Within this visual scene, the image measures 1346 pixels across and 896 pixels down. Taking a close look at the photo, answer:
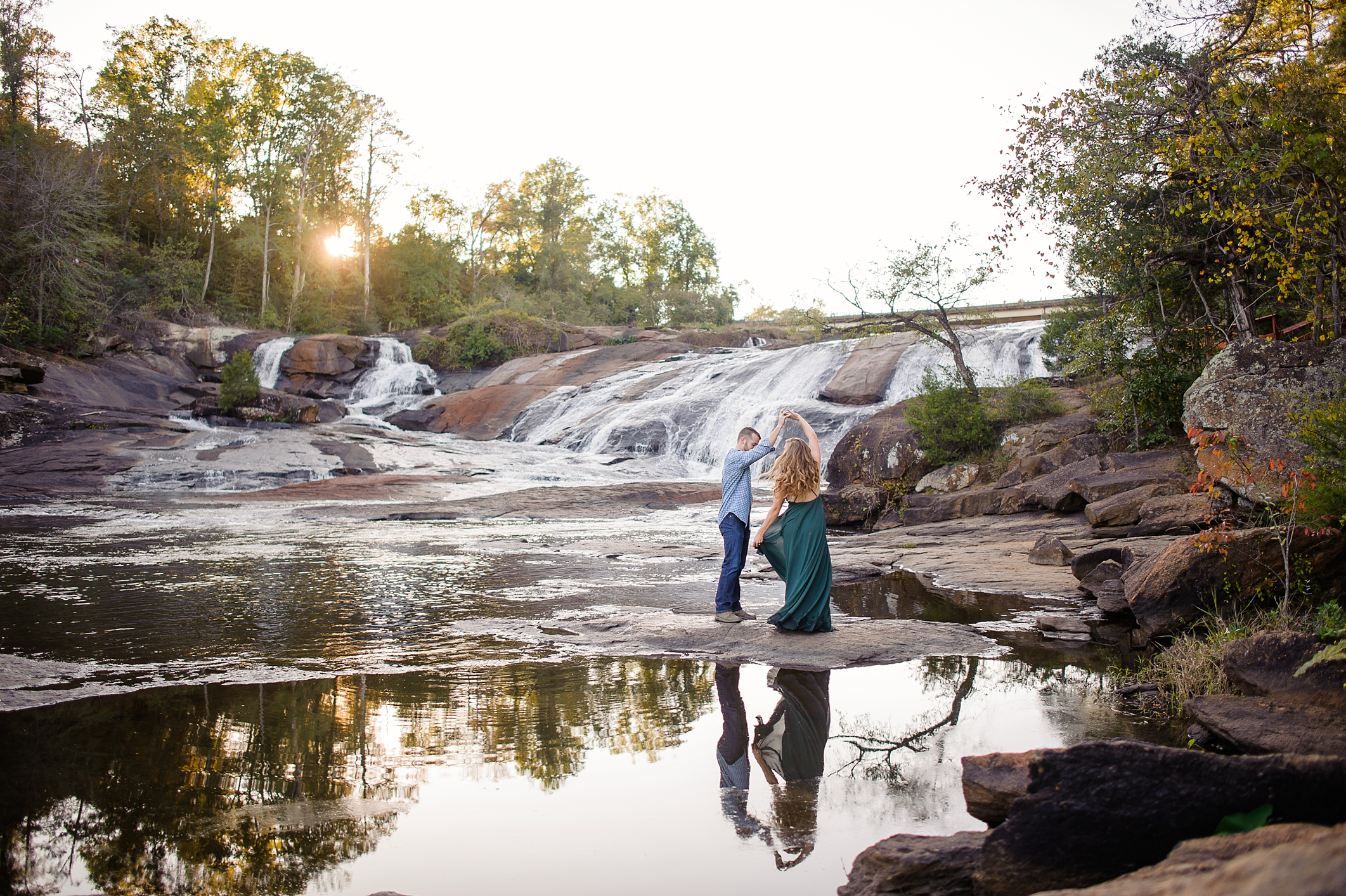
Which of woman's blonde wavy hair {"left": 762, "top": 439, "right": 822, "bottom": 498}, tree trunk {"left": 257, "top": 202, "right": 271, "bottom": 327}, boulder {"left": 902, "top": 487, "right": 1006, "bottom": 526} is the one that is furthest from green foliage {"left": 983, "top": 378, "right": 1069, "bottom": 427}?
tree trunk {"left": 257, "top": 202, "right": 271, "bottom": 327}

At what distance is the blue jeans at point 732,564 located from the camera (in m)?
7.03

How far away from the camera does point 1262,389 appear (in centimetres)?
962

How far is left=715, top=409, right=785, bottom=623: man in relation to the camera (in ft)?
23.1

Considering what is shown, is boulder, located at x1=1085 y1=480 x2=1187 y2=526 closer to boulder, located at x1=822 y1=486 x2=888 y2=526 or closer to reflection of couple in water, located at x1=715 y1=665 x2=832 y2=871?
boulder, located at x1=822 y1=486 x2=888 y2=526

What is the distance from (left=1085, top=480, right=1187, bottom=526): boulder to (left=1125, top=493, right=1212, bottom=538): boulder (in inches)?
8.5

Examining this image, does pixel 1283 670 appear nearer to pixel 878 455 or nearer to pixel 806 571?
pixel 806 571

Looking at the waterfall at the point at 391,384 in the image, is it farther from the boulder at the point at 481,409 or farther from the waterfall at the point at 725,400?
the waterfall at the point at 725,400

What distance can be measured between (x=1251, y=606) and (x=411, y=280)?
163 feet

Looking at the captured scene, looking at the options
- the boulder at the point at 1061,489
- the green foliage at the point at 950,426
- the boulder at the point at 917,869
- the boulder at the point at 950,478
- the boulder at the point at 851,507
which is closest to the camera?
the boulder at the point at 917,869

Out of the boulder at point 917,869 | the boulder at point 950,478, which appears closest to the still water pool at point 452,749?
the boulder at point 917,869

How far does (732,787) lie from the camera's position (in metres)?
3.76

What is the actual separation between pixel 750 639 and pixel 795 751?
220cm

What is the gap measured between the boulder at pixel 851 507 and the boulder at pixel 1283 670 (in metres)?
11.0

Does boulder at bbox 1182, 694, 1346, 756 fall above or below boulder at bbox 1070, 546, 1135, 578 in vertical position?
below
